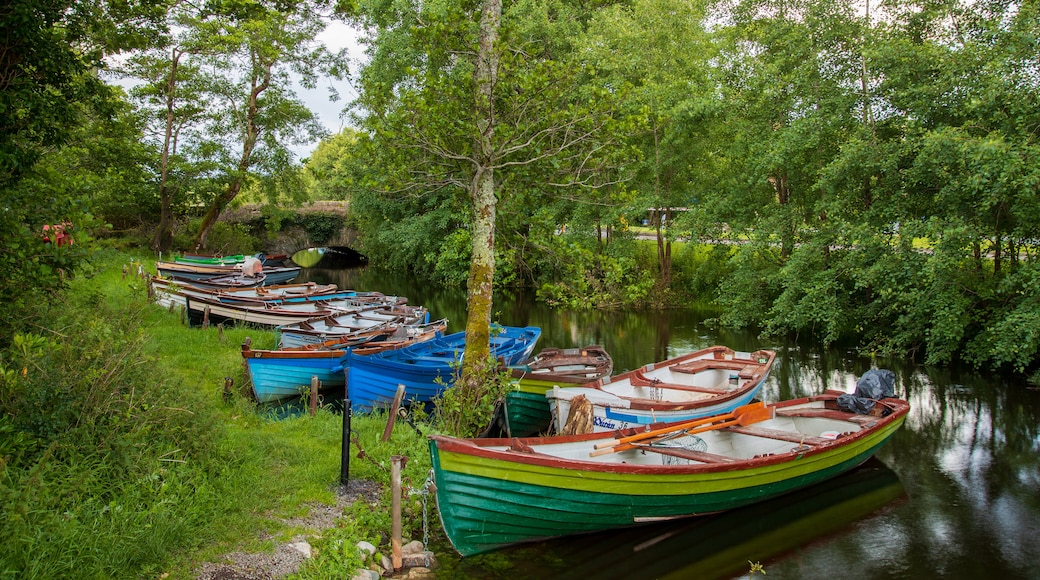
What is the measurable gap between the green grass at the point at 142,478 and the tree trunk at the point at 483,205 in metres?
1.40

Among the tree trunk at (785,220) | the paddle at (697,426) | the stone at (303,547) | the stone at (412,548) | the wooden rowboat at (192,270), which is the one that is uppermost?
the tree trunk at (785,220)

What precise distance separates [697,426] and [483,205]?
14.0 ft

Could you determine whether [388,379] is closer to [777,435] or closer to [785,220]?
[777,435]

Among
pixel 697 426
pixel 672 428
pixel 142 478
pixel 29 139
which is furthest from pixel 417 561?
pixel 29 139

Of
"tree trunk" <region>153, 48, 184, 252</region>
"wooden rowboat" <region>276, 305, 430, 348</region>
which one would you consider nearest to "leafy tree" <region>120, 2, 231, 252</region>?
"tree trunk" <region>153, 48, 184, 252</region>

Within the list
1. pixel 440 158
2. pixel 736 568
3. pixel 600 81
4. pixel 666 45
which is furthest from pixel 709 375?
pixel 666 45

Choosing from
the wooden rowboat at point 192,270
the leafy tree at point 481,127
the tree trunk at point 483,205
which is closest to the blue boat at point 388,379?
the tree trunk at point 483,205

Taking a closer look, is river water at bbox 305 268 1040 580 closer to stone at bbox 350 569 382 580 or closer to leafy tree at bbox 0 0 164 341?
stone at bbox 350 569 382 580

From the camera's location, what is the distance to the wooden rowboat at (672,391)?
10.4m

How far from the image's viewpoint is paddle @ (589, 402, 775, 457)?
27.8 feet

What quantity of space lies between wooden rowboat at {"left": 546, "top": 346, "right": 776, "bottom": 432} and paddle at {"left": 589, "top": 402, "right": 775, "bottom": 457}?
90cm

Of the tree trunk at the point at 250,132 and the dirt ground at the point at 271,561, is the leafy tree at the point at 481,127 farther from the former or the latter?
the tree trunk at the point at 250,132

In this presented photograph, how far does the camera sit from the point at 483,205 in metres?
9.11

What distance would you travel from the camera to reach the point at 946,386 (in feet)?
50.7
